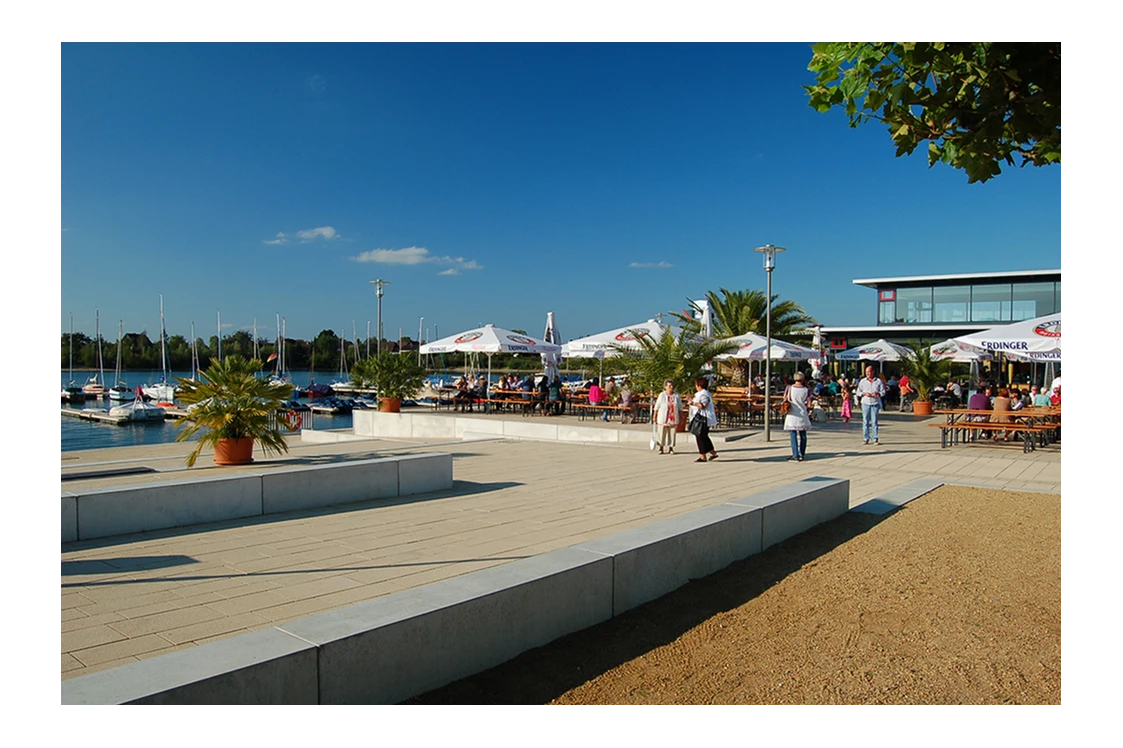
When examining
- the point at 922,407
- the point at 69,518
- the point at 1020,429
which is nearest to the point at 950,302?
the point at 922,407

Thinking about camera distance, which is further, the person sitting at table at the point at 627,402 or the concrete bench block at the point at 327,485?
the person sitting at table at the point at 627,402

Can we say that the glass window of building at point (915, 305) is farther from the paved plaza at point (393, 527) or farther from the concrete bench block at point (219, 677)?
the concrete bench block at point (219, 677)

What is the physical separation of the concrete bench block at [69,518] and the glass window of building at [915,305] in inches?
1832

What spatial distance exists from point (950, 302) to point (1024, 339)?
103ft

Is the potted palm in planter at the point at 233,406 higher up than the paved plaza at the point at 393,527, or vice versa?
the potted palm in planter at the point at 233,406

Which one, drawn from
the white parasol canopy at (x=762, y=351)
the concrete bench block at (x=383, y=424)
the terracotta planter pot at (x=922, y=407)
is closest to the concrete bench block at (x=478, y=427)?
the concrete bench block at (x=383, y=424)

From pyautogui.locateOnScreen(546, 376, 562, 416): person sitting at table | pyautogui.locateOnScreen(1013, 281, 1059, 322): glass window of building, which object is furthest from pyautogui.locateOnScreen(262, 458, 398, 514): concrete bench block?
pyautogui.locateOnScreen(1013, 281, 1059, 322): glass window of building

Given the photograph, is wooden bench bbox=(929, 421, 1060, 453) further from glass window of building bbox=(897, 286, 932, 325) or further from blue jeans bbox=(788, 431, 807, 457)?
glass window of building bbox=(897, 286, 932, 325)

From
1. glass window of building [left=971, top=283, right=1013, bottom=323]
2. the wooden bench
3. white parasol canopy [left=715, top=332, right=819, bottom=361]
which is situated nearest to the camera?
the wooden bench

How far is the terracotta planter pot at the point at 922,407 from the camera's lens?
996 inches

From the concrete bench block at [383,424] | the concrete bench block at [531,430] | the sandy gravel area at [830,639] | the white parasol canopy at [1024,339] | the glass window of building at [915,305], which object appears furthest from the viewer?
the glass window of building at [915,305]

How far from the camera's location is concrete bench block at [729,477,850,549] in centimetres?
670
